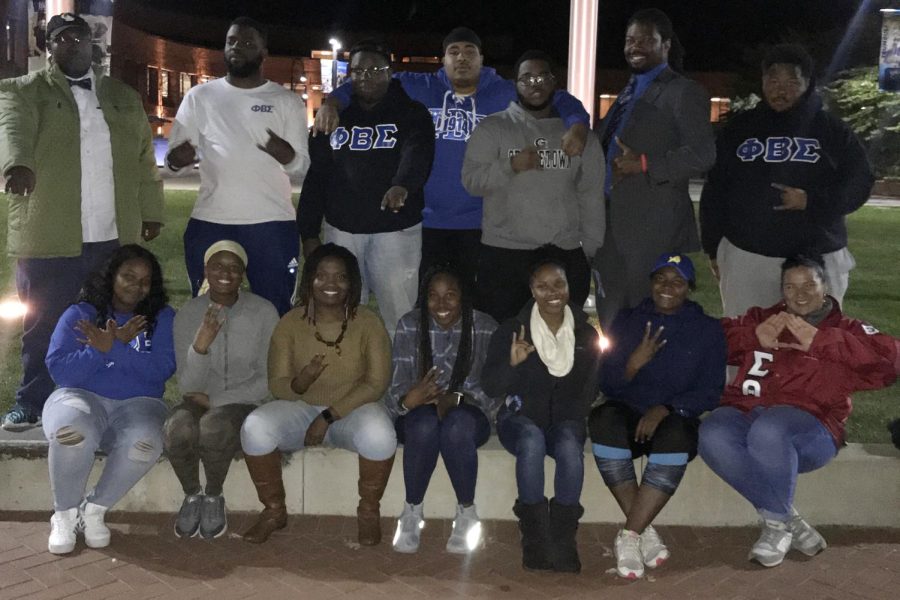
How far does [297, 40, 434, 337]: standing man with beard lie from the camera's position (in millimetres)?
5086

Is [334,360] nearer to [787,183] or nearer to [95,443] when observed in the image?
[95,443]

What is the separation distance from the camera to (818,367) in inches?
173

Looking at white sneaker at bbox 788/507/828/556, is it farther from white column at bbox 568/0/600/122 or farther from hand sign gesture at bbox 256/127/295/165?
white column at bbox 568/0/600/122

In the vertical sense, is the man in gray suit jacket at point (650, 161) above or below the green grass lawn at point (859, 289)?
above

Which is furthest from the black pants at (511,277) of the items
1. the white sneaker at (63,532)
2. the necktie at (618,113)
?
the white sneaker at (63,532)

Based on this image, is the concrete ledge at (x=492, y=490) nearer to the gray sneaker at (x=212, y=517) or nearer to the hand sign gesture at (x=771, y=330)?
the gray sneaker at (x=212, y=517)

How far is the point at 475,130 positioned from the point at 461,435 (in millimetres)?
1597

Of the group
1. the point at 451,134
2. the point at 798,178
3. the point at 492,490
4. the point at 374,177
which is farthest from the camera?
the point at 451,134

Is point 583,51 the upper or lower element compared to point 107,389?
upper

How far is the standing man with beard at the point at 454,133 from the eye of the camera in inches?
204

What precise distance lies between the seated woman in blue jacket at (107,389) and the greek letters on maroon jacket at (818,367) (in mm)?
2765

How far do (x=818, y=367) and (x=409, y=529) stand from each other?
2.03 m

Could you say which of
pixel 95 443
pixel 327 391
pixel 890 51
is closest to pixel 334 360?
pixel 327 391

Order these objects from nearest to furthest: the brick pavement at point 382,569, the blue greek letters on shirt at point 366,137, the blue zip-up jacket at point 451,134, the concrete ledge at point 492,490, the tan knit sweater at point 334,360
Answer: the brick pavement at point 382,569 < the tan knit sweater at point 334,360 < the concrete ledge at point 492,490 < the blue greek letters on shirt at point 366,137 < the blue zip-up jacket at point 451,134
